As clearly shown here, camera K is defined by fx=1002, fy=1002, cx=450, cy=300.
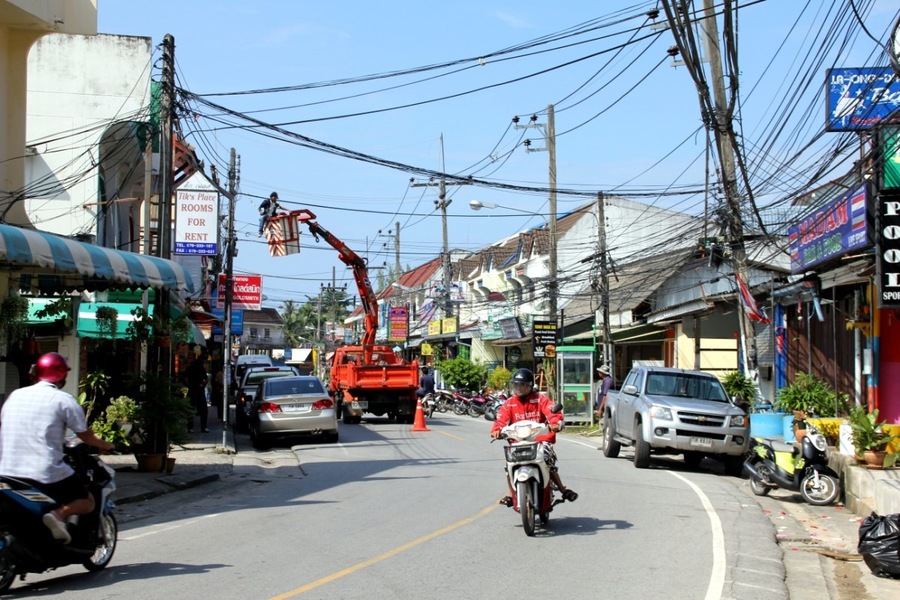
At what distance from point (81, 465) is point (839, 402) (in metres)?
16.0

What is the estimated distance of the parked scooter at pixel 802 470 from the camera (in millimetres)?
14227

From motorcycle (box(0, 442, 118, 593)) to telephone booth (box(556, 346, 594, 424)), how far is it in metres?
25.5

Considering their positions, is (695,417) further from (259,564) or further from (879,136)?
(259,564)

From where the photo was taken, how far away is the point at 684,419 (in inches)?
716

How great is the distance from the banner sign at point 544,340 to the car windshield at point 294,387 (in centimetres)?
1574

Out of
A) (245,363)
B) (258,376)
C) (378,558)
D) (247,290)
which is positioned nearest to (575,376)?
(258,376)

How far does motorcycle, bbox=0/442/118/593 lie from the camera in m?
7.33

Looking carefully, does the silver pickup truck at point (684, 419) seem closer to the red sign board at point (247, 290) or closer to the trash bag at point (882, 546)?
the trash bag at point (882, 546)

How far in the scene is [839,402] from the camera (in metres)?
20.0

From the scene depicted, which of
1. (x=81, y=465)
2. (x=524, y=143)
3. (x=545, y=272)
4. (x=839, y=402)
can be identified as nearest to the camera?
(x=81, y=465)

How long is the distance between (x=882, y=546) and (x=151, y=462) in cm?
1160

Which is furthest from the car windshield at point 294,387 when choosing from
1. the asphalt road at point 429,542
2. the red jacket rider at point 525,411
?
the red jacket rider at point 525,411

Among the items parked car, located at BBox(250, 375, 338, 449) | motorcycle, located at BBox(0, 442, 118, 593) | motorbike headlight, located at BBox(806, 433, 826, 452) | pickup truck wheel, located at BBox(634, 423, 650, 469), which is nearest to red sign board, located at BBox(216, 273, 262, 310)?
parked car, located at BBox(250, 375, 338, 449)

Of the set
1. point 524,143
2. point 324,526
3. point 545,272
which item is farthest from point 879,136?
point 545,272
